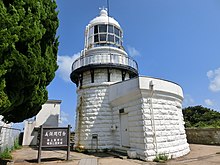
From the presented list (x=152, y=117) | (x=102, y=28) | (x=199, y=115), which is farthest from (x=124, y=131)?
(x=199, y=115)

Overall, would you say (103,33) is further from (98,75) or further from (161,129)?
(161,129)

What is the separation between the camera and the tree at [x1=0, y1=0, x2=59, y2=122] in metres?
4.12

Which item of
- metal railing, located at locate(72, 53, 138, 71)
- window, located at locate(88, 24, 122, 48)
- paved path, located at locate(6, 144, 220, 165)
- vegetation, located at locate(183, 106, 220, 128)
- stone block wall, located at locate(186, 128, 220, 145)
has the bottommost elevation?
paved path, located at locate(6, 144, 220, 165)

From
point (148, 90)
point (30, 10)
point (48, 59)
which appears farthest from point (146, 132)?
point (30, 10)

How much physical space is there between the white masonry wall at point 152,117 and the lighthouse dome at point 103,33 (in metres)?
5.07

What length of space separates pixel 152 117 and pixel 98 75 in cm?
533

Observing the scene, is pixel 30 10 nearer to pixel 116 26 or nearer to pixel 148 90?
pixel 148 90

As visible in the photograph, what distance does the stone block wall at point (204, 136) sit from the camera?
1281 cm

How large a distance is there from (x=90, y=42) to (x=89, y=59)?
2.07 m

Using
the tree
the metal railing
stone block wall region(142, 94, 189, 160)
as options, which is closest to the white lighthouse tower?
the metal railing

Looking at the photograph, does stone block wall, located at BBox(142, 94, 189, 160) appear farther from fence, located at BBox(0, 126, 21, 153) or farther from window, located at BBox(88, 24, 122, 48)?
fence, located at BBox(0, 126, 21, 153)

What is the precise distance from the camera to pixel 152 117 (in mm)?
8234

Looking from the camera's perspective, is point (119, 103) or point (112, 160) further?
point (119, 103)

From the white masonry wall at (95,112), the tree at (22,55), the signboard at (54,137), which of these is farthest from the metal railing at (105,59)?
the tree at (22,55)
